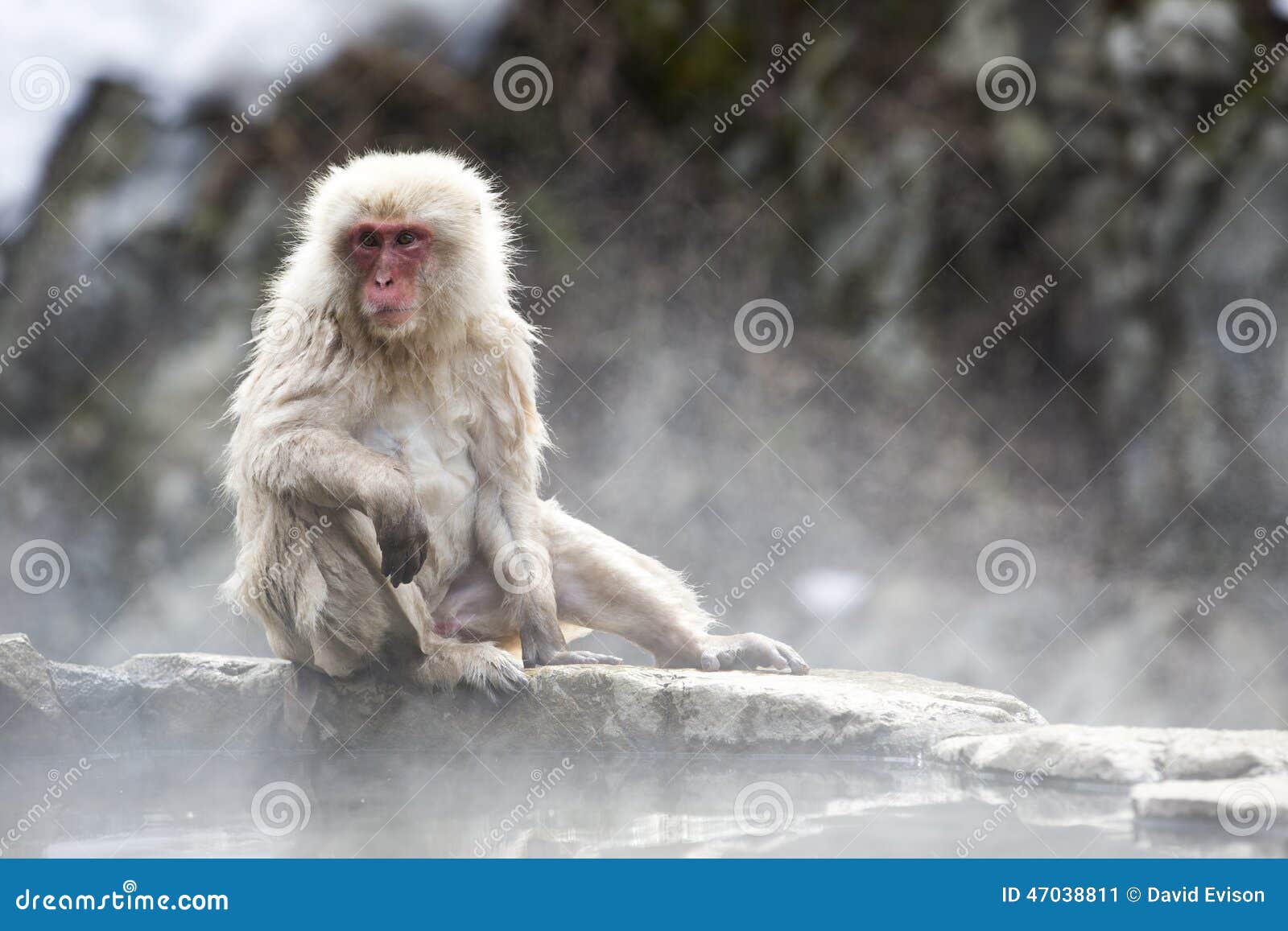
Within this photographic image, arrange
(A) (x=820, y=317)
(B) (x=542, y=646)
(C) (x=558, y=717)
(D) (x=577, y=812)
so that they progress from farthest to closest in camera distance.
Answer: (A) (x=820, y=317), (B) (x=542, y=646), (C) (x=558, y=717), (D) (x=577, y=812)

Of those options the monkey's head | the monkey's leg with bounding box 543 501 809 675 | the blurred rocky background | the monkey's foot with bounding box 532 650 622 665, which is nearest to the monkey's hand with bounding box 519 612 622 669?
the monkey's foot with bounding box 532 650 622 665

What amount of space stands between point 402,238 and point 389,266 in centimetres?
11

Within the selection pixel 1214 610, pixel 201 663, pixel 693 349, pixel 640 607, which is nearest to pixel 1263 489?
pixel 1214 610

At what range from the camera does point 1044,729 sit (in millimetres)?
3275

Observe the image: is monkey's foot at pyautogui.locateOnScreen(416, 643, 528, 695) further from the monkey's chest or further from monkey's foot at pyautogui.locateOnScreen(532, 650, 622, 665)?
the monkey's chest

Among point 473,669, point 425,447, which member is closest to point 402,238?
point 425,447

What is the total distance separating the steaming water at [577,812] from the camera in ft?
8.61

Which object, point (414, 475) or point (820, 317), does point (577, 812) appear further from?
point (820, 317)

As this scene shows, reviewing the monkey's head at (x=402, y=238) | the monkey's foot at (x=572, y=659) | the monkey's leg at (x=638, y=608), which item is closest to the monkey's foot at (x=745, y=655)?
the monkey's leg at (x=638, y=608)

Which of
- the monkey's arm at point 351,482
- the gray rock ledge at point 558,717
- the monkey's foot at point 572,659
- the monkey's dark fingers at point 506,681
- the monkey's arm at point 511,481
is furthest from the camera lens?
the monkey's arm at point 511,481

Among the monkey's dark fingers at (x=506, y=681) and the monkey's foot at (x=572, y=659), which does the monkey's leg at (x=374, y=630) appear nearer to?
the monkey's dark fingers at (x=506, y=681)

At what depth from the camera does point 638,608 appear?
434 centimetres

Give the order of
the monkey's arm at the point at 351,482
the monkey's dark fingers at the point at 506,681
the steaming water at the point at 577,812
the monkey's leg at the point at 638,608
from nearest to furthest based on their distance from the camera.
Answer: the steaming water at the point at 577,812 < the monkey's arm at the point at 351,482 < the monkey's dark fingers at the point at 506,681 < the monkey's leg at the point at 638,608

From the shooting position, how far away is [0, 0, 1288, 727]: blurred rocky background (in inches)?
328
